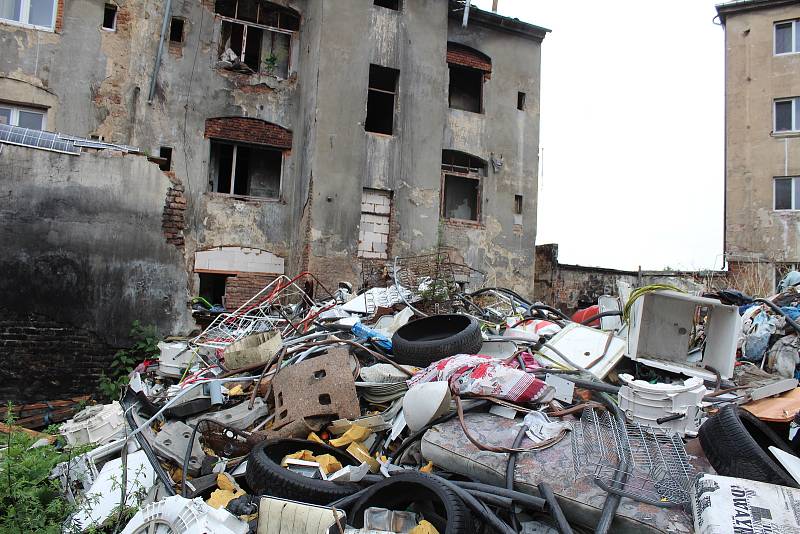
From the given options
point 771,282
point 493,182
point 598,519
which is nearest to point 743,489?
point 598,519

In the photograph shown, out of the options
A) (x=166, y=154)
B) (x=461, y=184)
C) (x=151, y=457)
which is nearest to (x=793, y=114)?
(x=461, y=184)

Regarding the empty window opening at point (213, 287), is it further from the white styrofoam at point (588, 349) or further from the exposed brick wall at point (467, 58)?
the white styrofoam at point (588, 349)

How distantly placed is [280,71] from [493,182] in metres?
5.70

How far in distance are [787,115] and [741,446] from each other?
1771 centimetres

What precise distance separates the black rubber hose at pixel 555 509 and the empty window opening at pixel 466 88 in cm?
1267

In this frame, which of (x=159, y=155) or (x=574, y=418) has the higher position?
(x=159, y=155)

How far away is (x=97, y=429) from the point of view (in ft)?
15.8

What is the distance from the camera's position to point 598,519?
2.84 metres

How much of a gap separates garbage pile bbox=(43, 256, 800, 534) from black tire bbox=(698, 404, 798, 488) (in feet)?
0.04

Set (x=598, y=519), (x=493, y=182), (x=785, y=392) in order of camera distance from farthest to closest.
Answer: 1. (x=493, y=182)
2. (x=785, y=392)
3. (x=598, y=519)

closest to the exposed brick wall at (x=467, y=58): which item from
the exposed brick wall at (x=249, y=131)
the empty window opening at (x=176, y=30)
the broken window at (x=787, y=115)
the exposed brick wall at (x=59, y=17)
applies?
the exposed brick wall at (x=249, y=131)

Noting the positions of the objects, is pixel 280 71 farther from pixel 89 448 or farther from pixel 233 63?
pixel 89 448

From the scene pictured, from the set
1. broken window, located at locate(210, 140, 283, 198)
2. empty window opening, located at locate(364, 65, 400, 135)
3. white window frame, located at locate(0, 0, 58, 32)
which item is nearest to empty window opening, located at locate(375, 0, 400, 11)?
empty window opening, located at locate(364, 65, 400, 135)

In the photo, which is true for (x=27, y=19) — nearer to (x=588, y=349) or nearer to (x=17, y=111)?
(x=17, y=111)
